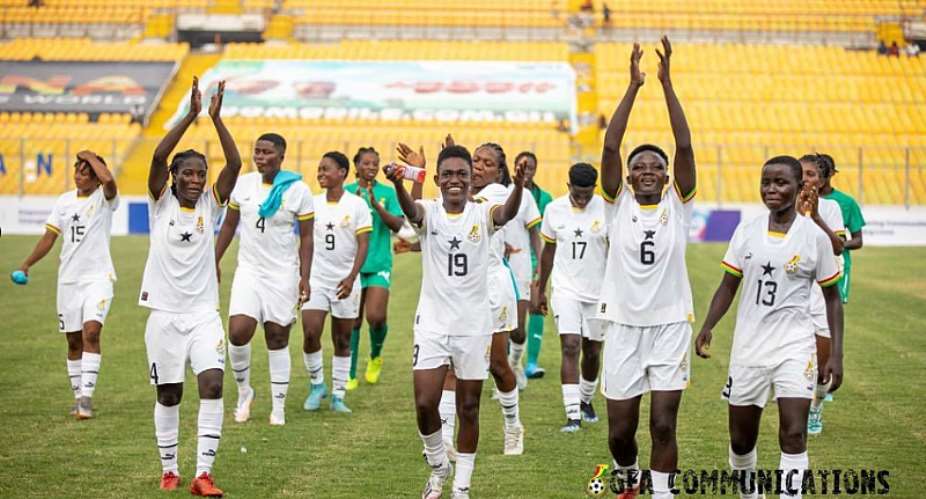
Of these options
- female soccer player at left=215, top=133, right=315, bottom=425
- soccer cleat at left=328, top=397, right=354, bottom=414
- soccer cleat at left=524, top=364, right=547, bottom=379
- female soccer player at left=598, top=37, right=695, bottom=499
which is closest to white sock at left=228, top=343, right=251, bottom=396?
female soccer player at left=215, top=133, right=315, bottom=425

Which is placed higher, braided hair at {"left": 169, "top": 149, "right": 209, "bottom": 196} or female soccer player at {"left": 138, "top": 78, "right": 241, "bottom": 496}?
braided hair at {"left": 169, "top": 149, "right": 209, "bottom": 196}

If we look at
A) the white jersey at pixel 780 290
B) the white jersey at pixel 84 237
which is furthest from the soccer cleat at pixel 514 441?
the white jersey at pixel 84 237

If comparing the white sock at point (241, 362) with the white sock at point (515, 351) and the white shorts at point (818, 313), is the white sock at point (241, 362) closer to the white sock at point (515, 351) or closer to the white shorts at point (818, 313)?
the white sock at point (515, 351)

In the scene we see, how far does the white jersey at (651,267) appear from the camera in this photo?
319 inches

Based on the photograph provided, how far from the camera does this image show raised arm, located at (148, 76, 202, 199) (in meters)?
8.92

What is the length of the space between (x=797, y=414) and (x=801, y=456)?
0.25 meters

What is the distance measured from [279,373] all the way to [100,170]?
2.49 meters

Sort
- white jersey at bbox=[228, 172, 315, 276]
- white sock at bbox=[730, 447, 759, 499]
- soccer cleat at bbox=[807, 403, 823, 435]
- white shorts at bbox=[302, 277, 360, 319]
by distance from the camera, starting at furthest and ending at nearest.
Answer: white shorts at bbox=[302, 277, 360, 319]
white jersey at bbox=[228, 172, 315, 276]
soccer cleat at bbox=[807, 403, 823, 435]
white sock at bbox=[730, 447, 759, 499]

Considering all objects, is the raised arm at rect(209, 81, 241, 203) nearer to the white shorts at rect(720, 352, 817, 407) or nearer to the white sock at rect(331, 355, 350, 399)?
the white sock at rect(331, 355, 350, 399)

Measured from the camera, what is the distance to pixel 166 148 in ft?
29.5

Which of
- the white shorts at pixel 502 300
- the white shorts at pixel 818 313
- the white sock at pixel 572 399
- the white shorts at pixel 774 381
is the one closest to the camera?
the white shorts at pixel 774 381

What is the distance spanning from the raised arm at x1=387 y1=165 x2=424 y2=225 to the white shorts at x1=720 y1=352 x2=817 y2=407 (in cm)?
229

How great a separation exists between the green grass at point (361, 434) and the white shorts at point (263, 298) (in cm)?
105

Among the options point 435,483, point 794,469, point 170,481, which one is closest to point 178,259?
point 170,481
